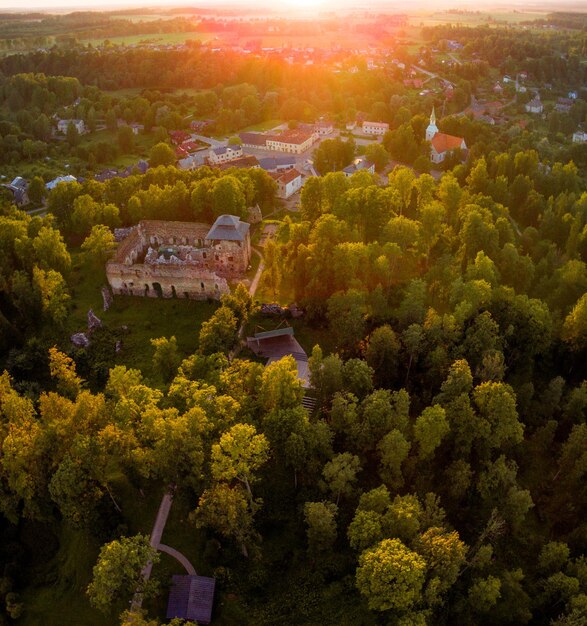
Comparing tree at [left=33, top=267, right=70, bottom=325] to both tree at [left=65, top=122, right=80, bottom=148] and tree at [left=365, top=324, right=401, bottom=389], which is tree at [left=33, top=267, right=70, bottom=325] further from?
tree at [left=65, top=122, right=80, bottom=148]

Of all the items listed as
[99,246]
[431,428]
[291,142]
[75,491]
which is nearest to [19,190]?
[99,246]

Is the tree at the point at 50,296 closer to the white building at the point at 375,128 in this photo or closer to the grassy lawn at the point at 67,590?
the grassy lawn at the point at 67,590

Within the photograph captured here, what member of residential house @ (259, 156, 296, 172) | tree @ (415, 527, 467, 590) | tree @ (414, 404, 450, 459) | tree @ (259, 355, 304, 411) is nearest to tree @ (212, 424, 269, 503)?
tree @ (259, 355, 304, 411)

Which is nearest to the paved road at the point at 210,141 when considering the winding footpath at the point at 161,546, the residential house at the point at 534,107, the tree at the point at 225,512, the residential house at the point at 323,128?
the residential house at the point at 323,128

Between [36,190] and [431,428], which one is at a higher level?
[431,428]

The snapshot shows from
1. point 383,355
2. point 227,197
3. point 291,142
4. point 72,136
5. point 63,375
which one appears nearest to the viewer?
point 63,375

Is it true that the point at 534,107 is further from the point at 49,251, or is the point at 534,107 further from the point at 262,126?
the point at 49,251
